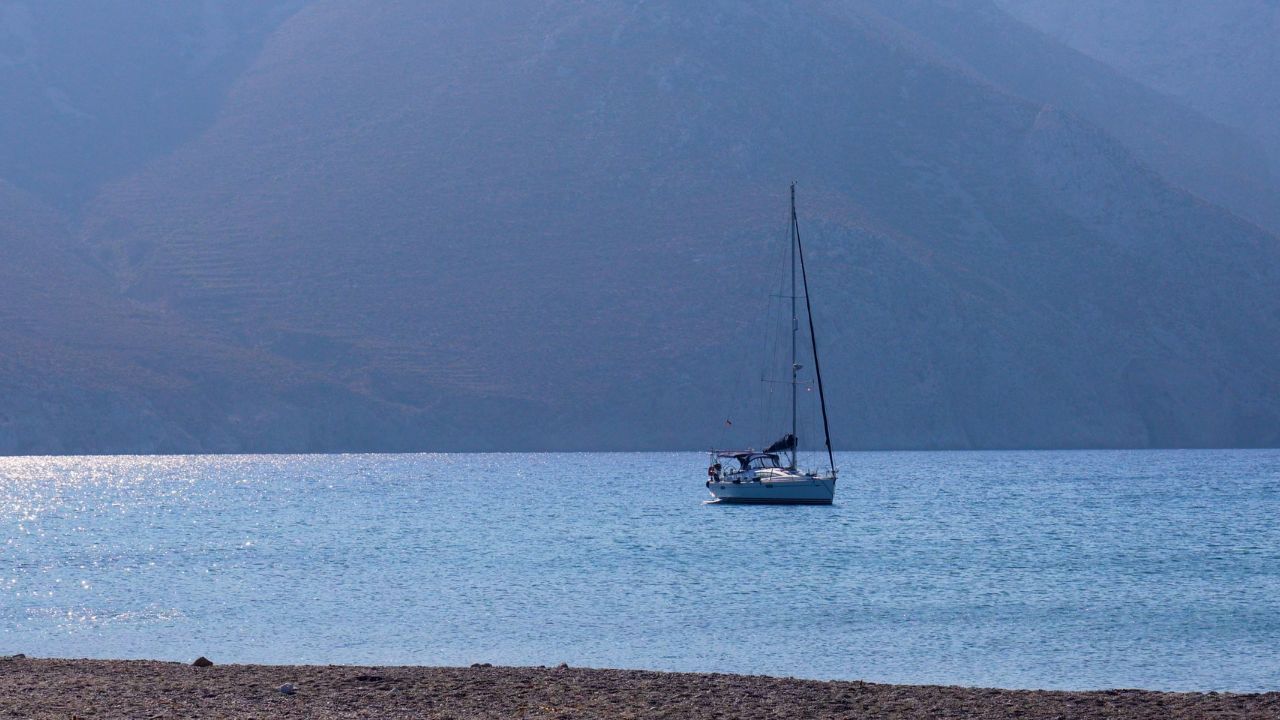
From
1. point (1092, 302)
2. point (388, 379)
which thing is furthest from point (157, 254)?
point (1092, 302)

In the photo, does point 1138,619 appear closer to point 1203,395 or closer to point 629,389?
point 629,389

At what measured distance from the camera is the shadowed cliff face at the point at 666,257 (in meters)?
145

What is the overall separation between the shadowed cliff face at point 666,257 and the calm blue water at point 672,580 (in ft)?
170

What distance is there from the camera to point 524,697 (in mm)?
23297

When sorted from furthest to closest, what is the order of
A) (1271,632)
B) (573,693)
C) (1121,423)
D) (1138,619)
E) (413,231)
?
(413,231) < (1121,423) < (1138,619) < (1271,632) < (573,693)

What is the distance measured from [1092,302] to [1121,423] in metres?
14.2

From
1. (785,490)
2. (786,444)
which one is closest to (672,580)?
(785,490)

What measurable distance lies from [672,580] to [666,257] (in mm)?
115774

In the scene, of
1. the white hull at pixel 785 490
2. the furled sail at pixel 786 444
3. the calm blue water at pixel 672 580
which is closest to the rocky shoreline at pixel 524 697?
the calm blue water at pixel 672 580

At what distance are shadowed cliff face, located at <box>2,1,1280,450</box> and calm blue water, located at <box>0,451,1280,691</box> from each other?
170ft

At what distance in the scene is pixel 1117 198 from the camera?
177m

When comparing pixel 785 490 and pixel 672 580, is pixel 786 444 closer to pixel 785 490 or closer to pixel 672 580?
pixel 785 490

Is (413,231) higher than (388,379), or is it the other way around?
(413,231)

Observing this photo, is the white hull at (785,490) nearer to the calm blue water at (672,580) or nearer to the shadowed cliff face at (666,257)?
the calm blue water at (672,580)
